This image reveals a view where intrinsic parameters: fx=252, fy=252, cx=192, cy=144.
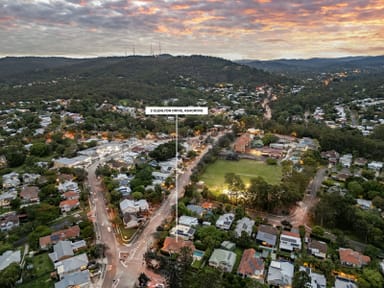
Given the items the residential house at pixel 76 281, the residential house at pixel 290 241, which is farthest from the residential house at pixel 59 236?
the residential house at pixel 290 241

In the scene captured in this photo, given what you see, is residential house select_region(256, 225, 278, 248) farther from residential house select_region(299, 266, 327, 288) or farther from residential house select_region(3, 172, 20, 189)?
residential house select_region(3, 172, 20, 189)

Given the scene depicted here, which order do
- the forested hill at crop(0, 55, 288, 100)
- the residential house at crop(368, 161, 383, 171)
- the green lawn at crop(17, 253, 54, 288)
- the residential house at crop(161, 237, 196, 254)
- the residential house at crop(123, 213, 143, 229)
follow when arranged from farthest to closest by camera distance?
the forested hill at crop(0, 55, 288, 100) < the residential house at crop(368, 161, 383, 171) < the residential house at crop(123, 213, 143, 229) < the residential house at crop(161, 237, 196, 254) < the green lawn at crop(17, 253, 54, 288)

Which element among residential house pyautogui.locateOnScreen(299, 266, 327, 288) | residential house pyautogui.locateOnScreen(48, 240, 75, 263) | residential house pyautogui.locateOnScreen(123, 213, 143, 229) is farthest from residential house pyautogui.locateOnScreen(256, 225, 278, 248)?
residential house pyautogui.locateOnScreen(48, 240, 75, 263)

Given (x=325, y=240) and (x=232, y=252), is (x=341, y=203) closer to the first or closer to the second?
(x=325, y=240)

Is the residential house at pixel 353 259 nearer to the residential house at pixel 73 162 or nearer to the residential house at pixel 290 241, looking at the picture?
the residential house at pixel 290 241

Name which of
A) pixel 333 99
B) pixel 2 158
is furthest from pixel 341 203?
pixel 333 99

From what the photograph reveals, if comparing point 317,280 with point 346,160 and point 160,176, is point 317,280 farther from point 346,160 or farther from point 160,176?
point 346,160
